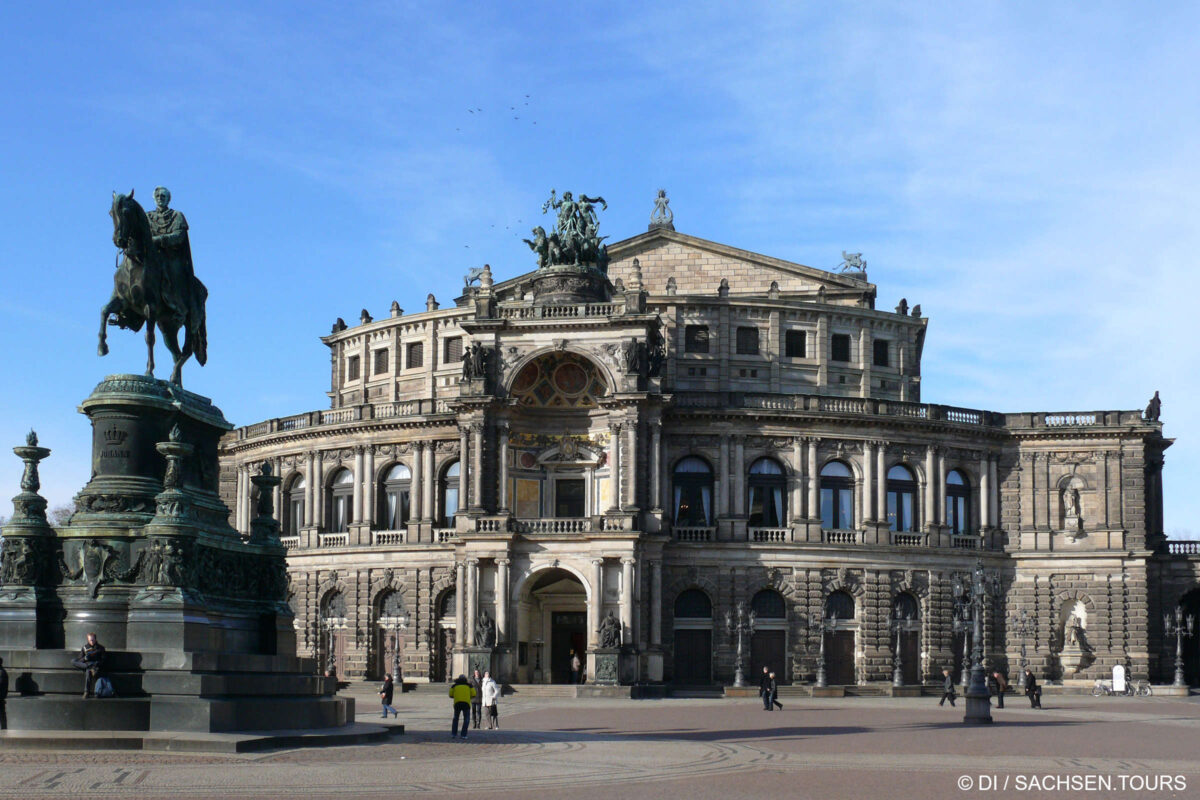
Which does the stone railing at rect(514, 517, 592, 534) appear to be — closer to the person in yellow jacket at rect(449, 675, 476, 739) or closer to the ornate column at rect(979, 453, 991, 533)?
the ornate column at rect(979, 453, 991, 533)

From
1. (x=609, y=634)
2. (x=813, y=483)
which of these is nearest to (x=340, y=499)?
(x=609, y=634)

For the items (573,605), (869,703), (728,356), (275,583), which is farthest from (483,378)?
(275,583)

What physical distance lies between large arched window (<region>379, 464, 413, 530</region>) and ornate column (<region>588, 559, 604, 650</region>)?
13243 mm

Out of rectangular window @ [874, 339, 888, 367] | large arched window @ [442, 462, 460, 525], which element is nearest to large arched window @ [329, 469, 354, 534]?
large arched window @ [442, 462, 460, 525]

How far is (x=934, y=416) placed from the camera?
7562 cm

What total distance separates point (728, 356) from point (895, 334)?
10182 mm

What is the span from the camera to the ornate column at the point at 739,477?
73.1 m

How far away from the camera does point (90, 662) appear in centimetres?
2655

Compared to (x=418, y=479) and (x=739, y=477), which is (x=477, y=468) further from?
(x=739, y=477)

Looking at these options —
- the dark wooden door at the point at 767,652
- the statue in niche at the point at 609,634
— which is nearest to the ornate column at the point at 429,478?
the statue in niche at the point at 609,634

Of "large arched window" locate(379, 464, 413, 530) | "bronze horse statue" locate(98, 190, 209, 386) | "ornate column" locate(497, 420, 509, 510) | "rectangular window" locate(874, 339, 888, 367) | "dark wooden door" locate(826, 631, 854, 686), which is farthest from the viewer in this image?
"rectangular window" locate(874, 339, 888, 367)

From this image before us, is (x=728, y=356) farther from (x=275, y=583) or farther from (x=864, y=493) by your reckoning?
(x=275, y=583)

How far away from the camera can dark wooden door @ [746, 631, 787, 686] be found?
72250 mm

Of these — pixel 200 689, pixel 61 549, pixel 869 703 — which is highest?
pixel 61 549
